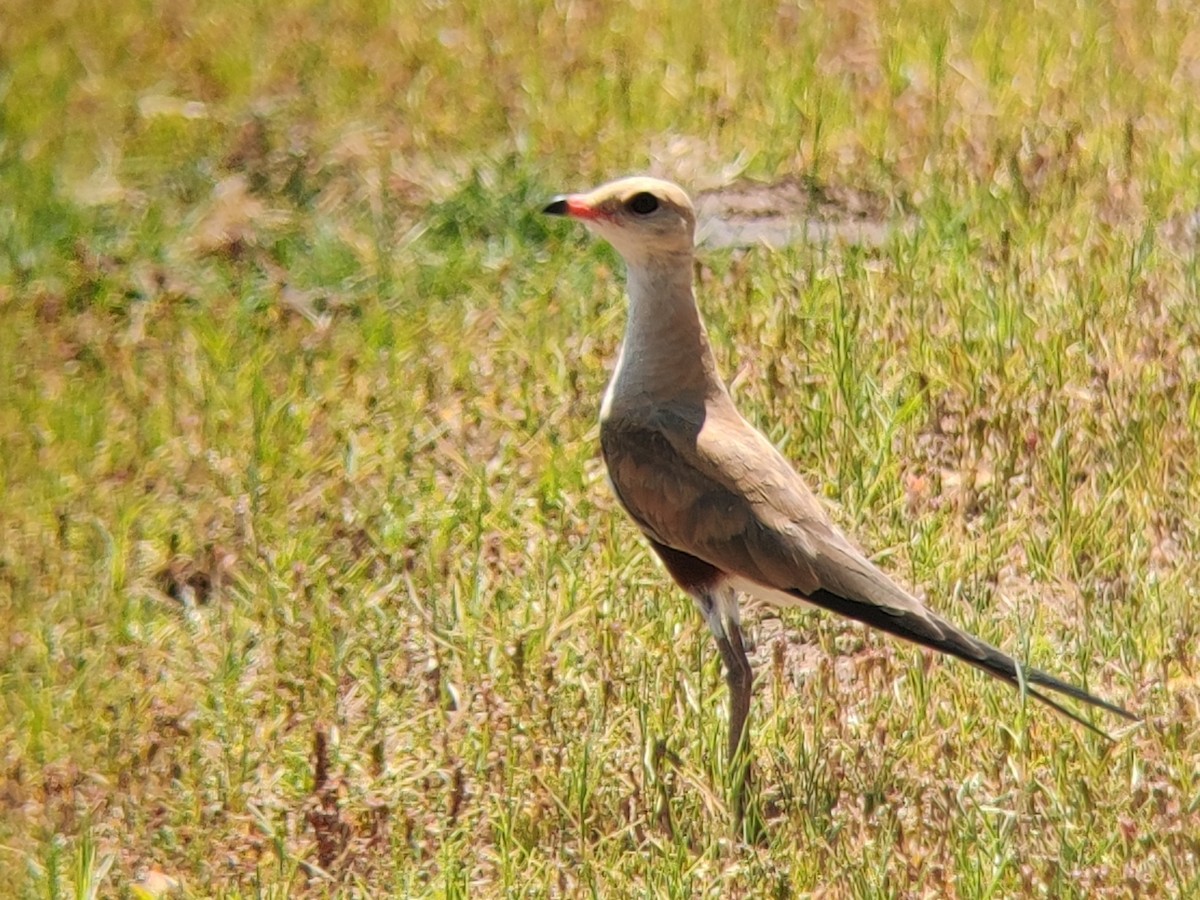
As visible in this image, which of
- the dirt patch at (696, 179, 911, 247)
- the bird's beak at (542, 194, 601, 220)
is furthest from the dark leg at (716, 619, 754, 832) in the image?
the dirt patch at (696, 179, 911, 247)

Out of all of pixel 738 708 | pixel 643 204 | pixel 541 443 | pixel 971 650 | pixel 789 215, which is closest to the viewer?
pixel 971 650

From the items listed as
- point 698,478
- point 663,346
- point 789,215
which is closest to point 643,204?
point 663,346

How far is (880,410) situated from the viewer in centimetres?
594

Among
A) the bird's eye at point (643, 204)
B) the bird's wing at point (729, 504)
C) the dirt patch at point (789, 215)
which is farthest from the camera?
the dirt patch at point (789, 215)

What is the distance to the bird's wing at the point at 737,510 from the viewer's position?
4.48 m

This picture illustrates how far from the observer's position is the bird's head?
15.8 feet

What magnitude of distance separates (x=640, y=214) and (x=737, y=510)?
0.80m

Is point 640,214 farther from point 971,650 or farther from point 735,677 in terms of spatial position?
point 971,650

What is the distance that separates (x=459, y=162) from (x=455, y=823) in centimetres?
388

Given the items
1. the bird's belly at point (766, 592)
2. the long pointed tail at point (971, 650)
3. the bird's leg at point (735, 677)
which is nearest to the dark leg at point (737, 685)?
the bird's leg at point (735, 677)

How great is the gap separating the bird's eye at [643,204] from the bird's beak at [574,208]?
0.09 m

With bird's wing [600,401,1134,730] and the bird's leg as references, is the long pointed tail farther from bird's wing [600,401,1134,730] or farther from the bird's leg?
the bird's leg

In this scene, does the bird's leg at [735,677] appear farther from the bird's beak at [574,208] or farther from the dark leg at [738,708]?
the bird's beak at [574,208]

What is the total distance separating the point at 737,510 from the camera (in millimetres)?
4645
